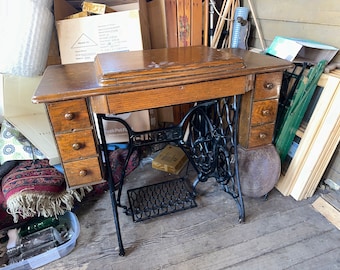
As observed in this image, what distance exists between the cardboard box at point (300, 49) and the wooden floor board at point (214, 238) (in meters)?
0.77

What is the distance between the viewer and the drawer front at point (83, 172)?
1.06m

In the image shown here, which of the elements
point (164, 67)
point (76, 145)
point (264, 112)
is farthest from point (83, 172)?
point (264, 112)

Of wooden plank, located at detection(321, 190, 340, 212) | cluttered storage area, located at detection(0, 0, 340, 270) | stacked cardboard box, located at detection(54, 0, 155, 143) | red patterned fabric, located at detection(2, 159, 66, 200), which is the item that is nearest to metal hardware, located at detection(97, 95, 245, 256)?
cluttered storage area, located at detection(0, 0, 340, 270)

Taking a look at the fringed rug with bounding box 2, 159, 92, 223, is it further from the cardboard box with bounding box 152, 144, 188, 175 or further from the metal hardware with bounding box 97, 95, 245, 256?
the cardboard box with bounding box 152, 144, 188, 175

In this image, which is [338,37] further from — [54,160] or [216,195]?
[54,160]

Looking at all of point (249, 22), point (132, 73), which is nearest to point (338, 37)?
point (249, 22)

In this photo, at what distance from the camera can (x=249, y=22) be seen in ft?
5.63

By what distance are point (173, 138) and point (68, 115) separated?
1.67 ft

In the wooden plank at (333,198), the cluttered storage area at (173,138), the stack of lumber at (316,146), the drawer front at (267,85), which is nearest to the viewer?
the cluttered storage area at (173,138)

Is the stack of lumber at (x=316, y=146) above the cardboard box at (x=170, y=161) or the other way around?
above

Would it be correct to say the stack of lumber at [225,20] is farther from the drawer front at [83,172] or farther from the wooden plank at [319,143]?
the drawer front at [83,172]

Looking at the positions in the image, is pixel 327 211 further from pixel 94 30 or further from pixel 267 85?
pixel 94 30

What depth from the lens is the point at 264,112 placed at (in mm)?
1219

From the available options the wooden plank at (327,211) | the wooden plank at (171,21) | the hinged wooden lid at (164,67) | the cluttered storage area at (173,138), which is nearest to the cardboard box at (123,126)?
the cluttered storage area at (173,138)
